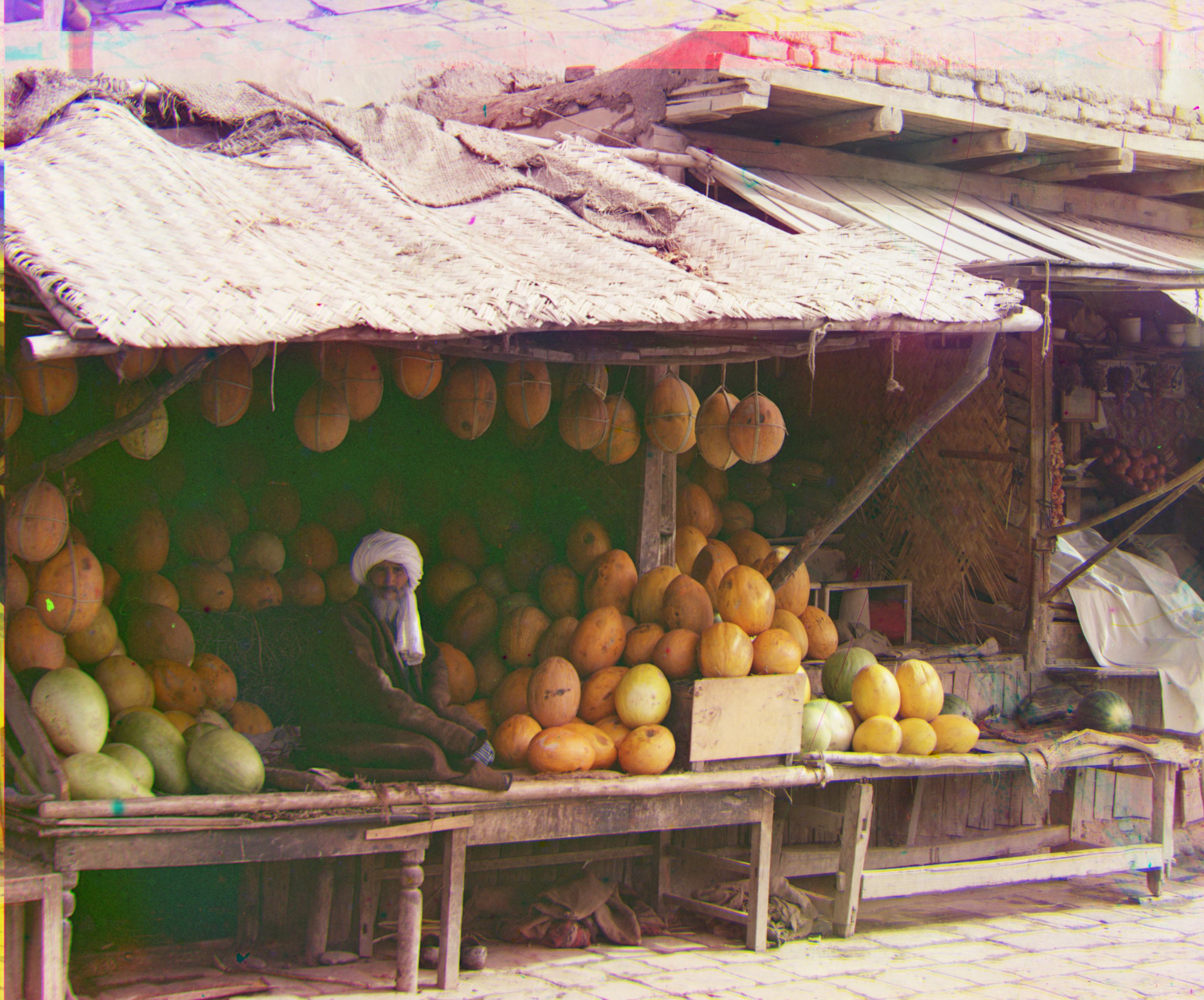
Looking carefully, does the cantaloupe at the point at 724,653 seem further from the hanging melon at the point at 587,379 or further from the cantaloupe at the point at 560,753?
the hanging melon at the point at 587,379

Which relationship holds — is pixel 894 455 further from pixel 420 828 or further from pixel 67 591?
pixel 67 591

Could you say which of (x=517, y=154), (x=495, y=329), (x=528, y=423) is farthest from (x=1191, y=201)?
(x=495, y=329)

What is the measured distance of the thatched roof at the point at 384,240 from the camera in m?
3.97

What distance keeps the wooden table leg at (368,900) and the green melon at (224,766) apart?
105 cm

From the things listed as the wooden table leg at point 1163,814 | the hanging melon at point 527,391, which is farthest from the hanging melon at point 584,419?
the wooden table leg at point 1163,814

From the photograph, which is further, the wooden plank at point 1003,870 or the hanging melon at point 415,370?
the wooden plank at point 1003,870

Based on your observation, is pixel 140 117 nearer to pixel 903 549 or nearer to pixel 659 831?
pixel 659 831

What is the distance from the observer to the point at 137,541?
5418mm

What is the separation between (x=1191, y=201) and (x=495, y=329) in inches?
270

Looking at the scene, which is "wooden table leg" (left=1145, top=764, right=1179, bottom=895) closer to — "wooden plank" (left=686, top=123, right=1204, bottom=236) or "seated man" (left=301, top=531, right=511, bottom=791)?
"wooden plank" (left=686, top=123, right=1204, bottom=236)

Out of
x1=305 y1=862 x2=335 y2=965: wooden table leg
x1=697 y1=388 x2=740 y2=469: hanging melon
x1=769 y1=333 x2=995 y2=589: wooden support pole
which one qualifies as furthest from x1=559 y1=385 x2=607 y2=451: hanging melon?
x1=305 y1=862 x2=335 y2=965: wooden table leg

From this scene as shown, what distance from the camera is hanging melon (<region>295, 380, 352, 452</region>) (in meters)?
5.19

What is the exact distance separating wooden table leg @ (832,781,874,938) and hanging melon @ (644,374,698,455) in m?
1.96

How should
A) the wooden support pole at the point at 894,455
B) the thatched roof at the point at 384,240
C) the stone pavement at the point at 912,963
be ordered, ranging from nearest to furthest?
the thatched roof at the point at 384,240 < the stone pavement at the point at 912,963 < the wooden support pole at the point at 894,455
